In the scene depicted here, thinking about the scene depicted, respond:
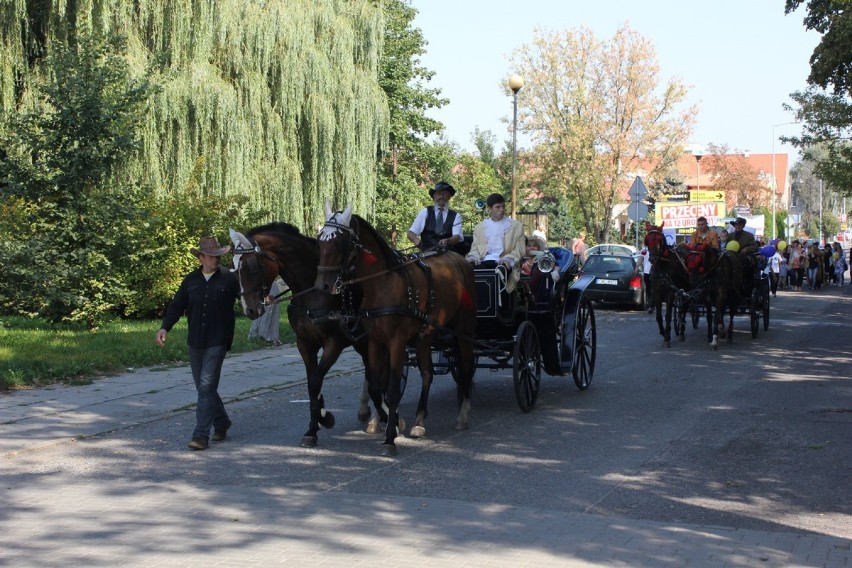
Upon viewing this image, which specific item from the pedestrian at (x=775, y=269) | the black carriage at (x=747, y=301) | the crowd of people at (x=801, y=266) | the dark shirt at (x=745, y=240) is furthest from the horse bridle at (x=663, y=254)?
the pedestrian at (x=775, y=269)

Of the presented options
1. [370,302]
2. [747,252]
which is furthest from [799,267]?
[370,302]

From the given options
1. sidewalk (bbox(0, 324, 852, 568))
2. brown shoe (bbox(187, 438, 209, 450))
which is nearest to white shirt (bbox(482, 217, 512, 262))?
sidewalk (bbox(0, 324, 852, 568))

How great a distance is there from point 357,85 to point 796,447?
2165 cm

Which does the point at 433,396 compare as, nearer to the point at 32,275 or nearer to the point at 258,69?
the point at 32,275

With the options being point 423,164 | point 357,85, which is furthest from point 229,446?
point 423,164

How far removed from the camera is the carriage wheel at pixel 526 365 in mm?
11281

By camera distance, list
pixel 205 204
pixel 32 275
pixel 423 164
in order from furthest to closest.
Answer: pixel 423 164
pixel 205 204
pixel 32 275

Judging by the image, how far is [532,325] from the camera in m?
11.8

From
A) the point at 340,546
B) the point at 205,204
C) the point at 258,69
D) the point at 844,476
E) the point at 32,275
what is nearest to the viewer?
the point at 340,546

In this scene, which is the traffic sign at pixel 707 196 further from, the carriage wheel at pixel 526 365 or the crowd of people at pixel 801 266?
the carriage wheel at pixel 526 365

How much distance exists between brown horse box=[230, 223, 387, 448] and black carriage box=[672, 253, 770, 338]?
11149 mm

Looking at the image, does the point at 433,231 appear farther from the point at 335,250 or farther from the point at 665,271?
the point at 665,271

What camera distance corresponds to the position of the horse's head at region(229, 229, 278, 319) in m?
9.24

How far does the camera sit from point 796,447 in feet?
32.4
